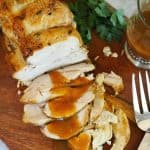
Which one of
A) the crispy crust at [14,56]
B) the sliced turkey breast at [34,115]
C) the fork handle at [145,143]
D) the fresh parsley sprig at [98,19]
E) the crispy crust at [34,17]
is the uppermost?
the crispy crust at [34,17]

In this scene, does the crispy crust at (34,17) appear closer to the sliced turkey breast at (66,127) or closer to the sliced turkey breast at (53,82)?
the sliced turkey breast at (53,82)

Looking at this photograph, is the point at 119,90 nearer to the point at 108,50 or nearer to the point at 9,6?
the point at 108,50

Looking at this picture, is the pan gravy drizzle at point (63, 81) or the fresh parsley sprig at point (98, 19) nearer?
the pan gravy drizzle at point (63, 81)

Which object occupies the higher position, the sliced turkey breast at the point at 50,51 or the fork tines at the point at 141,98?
the sliced turkey breast at the point at 50,51

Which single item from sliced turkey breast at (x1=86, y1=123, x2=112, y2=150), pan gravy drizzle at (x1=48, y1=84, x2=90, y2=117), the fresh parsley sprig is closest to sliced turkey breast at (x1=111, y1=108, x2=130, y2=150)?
sliced turkey breast at (x1=86, y1=123, x2=112, y2=150)

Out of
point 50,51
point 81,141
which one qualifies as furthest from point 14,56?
point 81,141

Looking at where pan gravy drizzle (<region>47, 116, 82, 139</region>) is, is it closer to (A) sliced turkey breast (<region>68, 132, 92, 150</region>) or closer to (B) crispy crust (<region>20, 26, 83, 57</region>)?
(A) sliced turkey breast (<region>68, 132, 92, 150</region>)

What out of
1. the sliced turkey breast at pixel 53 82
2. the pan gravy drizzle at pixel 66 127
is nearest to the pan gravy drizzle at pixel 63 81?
the sliced turkey breast at pixel 53 82
